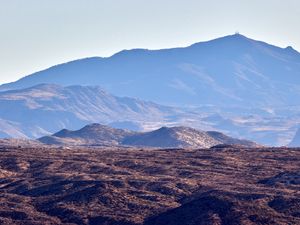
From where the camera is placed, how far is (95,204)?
86.6 m

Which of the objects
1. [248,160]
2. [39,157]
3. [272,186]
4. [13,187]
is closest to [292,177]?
[272,186]

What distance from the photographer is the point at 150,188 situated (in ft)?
305

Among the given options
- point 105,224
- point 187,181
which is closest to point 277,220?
point 105,224

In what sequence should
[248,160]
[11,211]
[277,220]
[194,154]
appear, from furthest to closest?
[194,154] < [248,160] < [11,211] < [277,220]

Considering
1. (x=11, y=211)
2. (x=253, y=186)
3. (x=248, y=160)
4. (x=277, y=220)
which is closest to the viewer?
(x=277, y=220)

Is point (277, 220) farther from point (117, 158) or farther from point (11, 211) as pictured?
point (117, 158)

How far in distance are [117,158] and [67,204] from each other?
3485cm

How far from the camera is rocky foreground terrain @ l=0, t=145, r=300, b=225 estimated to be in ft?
264

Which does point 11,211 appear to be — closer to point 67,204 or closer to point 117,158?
point 67,204

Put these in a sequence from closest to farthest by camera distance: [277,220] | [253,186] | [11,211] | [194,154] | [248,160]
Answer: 1. [277,220]
2. [11,211]
3. [253,186]
4. [248,160]
5. [194,154]

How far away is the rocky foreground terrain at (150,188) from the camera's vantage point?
80.5 metres

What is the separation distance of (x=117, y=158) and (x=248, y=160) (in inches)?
694

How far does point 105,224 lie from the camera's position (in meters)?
79.2

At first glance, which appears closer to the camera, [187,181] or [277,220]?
[277,220]
